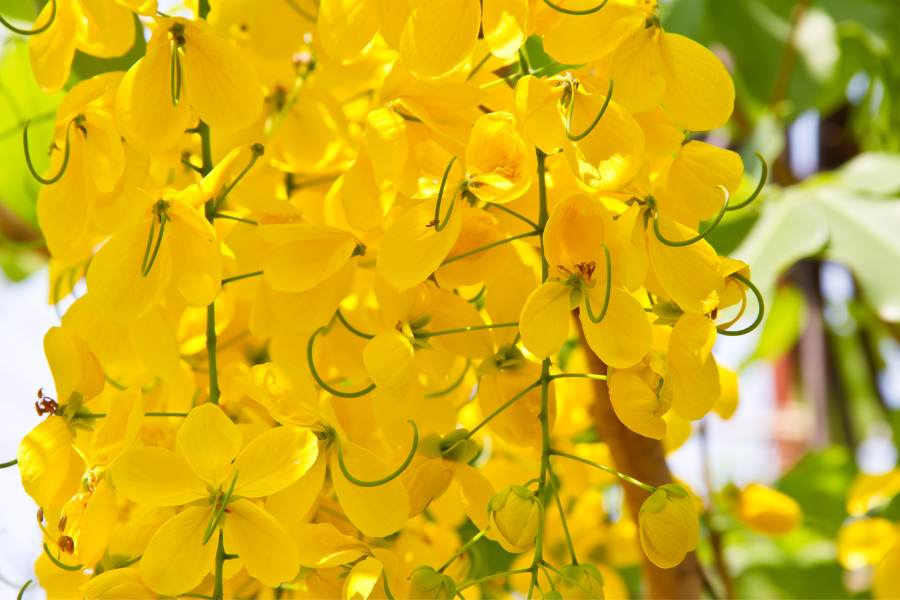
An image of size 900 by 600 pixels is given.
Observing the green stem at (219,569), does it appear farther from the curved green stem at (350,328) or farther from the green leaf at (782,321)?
the green leaf at (782,321)

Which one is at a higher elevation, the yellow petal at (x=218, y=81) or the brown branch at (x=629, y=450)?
the yellow petal at (x=218, y=81)

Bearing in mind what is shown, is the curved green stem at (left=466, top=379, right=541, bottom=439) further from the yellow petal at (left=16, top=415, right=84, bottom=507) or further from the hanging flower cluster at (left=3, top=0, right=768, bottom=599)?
the yellow petal at (left=16, top=415, right=84, bottom=507)

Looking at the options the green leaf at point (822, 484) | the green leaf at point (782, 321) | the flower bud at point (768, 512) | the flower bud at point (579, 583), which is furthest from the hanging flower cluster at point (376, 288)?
the green leaf at point (782, 321)

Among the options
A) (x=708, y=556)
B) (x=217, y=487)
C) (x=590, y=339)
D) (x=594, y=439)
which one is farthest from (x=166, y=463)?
(x=708, y=556)

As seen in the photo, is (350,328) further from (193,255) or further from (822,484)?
(822,484)

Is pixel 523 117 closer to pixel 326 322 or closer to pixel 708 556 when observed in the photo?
pixel 326 322

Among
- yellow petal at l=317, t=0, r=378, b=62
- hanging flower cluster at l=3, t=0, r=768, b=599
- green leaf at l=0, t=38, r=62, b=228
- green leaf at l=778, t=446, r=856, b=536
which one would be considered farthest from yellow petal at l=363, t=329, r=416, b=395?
green leaf at l=778, t=446, r=856, b=536
